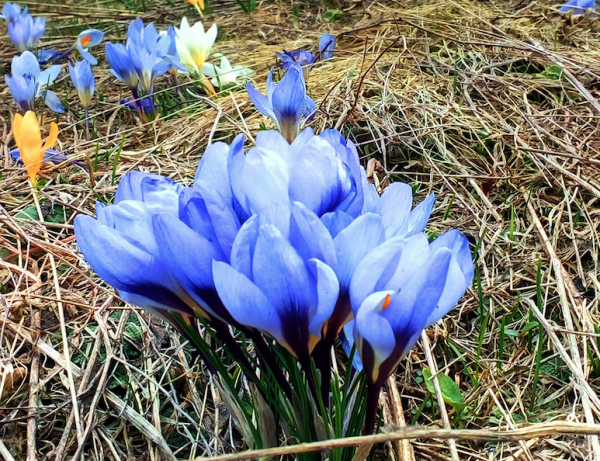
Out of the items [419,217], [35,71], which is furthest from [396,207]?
[35,71]

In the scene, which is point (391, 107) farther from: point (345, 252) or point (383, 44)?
point (345, 252)

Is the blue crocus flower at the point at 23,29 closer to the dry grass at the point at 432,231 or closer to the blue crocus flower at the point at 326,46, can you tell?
the dry grass at the point at 432,231

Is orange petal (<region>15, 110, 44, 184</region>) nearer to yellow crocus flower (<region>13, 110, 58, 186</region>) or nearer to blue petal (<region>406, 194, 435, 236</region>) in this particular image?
yellow crocus flower (<region>13, 110, 58, 186</region>)

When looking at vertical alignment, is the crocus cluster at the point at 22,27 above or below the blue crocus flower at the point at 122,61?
above

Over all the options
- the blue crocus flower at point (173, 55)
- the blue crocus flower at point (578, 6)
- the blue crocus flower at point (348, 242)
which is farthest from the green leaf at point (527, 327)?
the blue crocus flower at point (578, 6)

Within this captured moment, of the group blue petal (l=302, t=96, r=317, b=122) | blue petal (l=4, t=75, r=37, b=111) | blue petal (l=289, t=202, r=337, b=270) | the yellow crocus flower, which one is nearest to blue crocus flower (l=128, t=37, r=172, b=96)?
blue petal (l=4, t=75, r=37, b=111)
